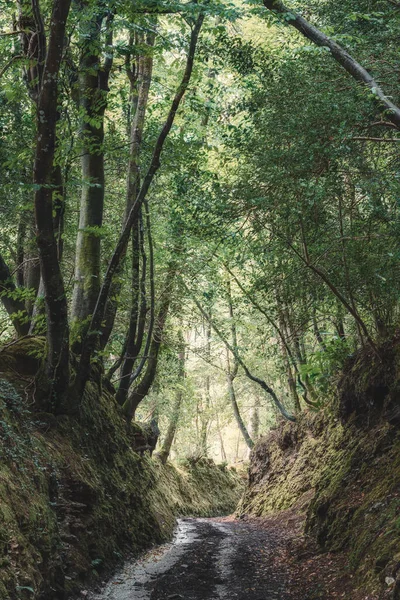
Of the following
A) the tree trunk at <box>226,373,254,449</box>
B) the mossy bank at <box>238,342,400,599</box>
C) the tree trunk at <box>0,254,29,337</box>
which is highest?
the tree trunk at <box>0,254,29,337</box>

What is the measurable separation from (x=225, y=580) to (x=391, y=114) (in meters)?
6.94

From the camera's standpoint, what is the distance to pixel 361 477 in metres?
8.22

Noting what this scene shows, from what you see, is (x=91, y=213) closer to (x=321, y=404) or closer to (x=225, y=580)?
(x=225, y=580)

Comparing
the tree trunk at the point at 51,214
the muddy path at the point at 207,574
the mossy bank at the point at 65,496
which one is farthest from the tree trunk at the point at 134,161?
the muddy path at the point at 207,574

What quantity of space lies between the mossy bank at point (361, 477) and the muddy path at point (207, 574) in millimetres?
1000

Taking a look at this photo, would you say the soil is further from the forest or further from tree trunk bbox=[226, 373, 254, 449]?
tree trunk bbox=[226, 373, 254, 449]

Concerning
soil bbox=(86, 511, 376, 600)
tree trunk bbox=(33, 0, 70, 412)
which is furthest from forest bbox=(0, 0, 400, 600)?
soil bbox=(86, 511, 376, 600)

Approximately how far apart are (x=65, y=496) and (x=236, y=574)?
2942 mm

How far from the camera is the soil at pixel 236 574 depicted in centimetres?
619

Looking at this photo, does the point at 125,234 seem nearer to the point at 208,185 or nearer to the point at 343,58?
the point at 208,185

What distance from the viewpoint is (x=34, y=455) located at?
6.23m

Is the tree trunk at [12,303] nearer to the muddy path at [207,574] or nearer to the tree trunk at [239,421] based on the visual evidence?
the muddy path at [207,574]

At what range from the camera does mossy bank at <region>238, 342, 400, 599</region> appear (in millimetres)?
5641

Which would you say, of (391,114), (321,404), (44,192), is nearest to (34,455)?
(44,192)
